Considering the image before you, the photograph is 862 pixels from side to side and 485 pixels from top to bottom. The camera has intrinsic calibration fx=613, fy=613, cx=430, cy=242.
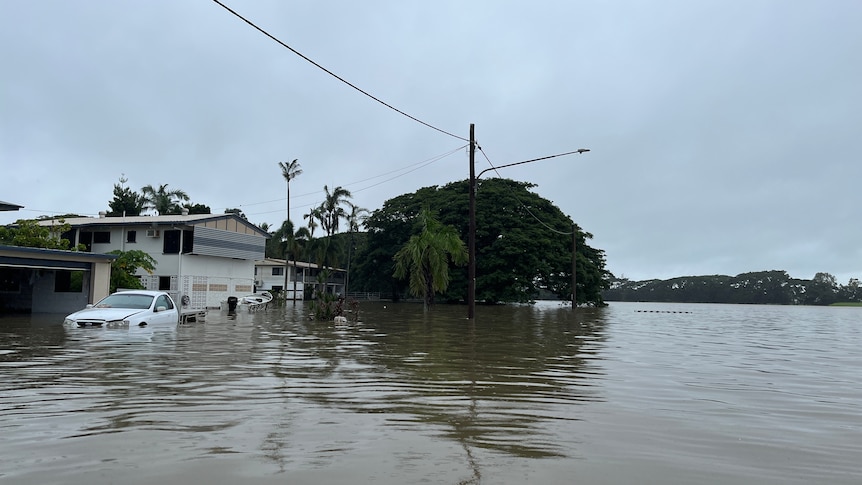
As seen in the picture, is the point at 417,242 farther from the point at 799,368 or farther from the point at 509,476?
the point at 509,476

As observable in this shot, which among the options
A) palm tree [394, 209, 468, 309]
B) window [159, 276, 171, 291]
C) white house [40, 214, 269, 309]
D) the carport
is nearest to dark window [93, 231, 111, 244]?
white house [40, 214, 269, 309]

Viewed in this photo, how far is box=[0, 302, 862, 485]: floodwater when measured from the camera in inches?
180

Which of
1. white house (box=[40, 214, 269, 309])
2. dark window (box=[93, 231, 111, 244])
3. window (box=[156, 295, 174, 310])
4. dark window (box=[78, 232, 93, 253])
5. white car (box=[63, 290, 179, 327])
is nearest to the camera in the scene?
white car (box=[63, 290, 179, 327])

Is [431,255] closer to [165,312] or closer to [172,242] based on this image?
[172,242]

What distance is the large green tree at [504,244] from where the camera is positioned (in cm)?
5894

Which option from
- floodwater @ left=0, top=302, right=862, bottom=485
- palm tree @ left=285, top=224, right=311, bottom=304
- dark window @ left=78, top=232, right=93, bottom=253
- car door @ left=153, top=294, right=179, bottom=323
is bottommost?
floodwater @ left=0, top=302, right=862, bottom=485

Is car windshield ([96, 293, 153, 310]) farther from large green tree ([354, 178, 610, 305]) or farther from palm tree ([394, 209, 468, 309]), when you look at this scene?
large green tree ([354, 178, 610, 305])

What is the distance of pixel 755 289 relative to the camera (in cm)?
12519

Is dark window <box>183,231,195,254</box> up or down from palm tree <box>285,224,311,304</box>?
down

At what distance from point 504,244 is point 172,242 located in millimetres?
29980

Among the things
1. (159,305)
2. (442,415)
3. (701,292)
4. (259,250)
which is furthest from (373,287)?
(701,292)

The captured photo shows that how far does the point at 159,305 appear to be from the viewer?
60.2ft

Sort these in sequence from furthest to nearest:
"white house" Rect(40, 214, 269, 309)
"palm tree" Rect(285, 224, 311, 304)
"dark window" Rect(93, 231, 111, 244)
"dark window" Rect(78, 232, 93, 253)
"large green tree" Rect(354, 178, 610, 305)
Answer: "palm tree" Rect(285, 224, 311, 304), "large green tree" Rect(354, 178, 610, 305), "dark window" Rect(78, 232, 93, 253), "dark window" Rect(93, 231, 111, 244), "white house" Rect(40, 214, 269, 309)

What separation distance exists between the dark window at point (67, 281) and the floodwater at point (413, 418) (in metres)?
23.1
